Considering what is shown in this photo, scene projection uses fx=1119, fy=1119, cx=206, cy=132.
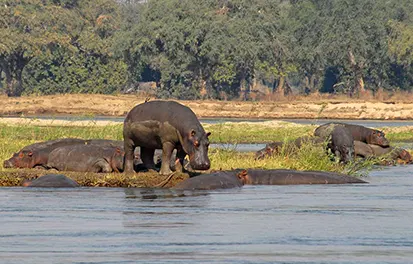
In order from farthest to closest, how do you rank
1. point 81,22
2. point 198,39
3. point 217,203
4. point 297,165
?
point 81,22 < point 198,39 < point 297,165 < point 217,203

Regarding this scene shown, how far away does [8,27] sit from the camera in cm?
8619

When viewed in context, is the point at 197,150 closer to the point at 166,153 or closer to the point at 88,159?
the point at 166,153

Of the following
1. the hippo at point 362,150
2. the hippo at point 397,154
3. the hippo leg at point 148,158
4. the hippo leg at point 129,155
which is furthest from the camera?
the hippo at point 397,154

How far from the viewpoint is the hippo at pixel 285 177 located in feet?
73.8

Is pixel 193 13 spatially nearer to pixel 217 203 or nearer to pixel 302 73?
pixel 302 73

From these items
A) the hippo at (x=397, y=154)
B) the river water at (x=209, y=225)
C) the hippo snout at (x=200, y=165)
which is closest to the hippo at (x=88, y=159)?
the river water at (x=209, y=225)

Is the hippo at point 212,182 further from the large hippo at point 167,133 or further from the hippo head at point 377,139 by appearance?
the hippo head at point 377,139

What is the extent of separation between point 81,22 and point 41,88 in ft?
26.6

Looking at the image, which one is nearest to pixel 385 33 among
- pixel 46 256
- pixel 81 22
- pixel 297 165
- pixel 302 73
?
pixel 302 73

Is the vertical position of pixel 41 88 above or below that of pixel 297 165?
below

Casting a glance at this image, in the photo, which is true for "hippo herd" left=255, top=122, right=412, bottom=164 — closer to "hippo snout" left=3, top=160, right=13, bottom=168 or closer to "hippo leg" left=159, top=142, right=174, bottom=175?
"hippo leg" left=159, top=142, right=174, bottom=175

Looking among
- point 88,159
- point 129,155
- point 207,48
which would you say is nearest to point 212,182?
point 129,155

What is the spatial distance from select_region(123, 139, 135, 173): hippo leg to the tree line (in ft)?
196

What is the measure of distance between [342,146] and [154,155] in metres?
6.03
